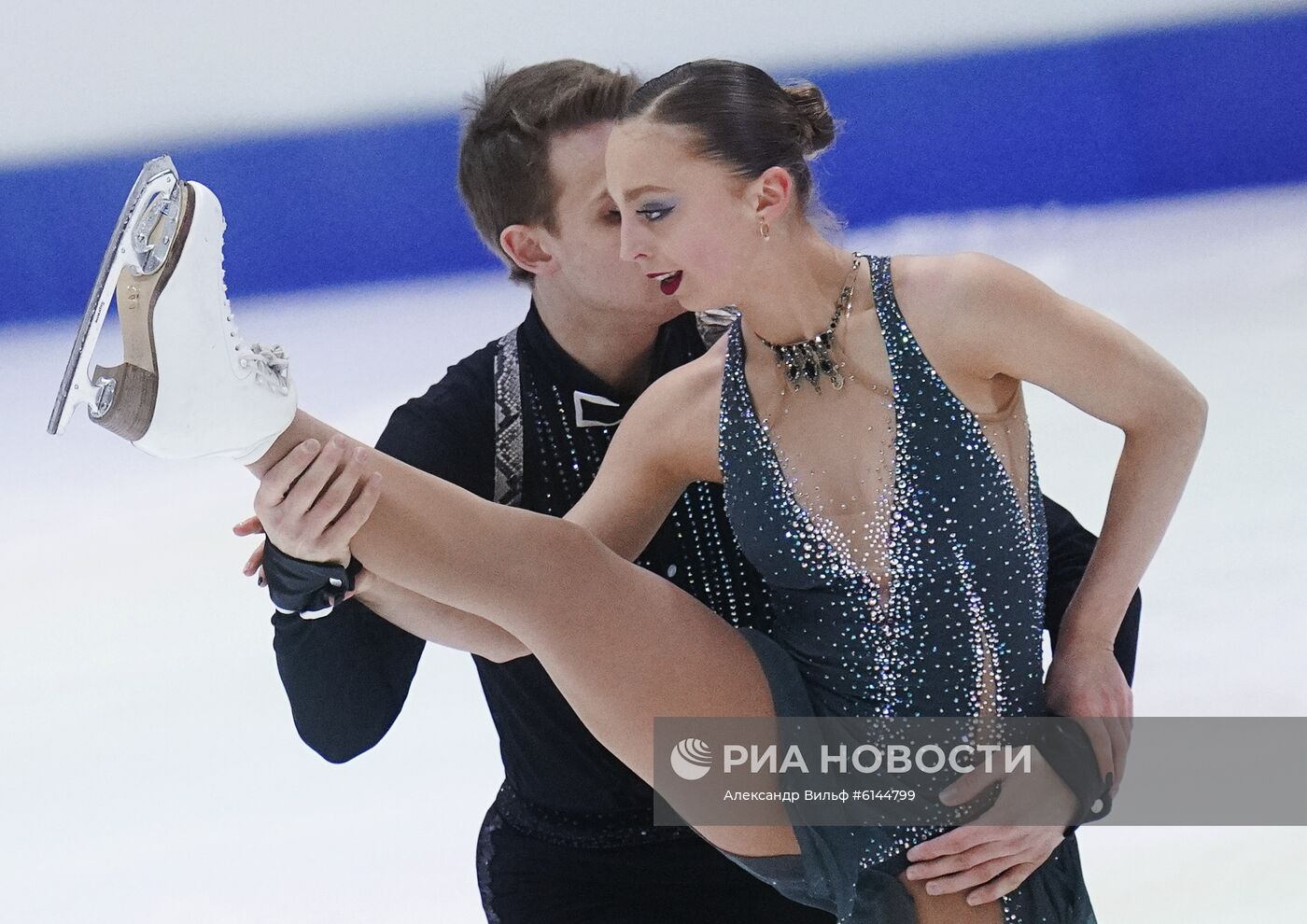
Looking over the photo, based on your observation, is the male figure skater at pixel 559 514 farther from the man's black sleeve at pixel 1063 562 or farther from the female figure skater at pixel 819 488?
the female figure skater at pixel 819 488

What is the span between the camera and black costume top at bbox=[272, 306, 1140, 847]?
1779 millimetres

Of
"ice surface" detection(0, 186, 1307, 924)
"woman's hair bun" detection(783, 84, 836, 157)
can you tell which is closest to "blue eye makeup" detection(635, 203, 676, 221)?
"woman's hair bun" detection(783, 84, 836, 157)

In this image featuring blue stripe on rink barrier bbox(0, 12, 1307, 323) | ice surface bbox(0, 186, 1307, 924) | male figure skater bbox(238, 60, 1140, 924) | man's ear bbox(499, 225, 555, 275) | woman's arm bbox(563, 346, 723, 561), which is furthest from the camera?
blue stripe on rink barrier bbox(0, 12, 1307, 323)

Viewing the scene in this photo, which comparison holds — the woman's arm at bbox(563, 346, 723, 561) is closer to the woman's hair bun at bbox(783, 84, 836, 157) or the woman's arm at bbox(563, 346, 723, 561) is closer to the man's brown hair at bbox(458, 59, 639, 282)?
the woman's hair bun at bbox(783, 84, 836, 157)

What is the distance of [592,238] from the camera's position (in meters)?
1.84

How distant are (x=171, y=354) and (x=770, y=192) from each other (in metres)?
0.55

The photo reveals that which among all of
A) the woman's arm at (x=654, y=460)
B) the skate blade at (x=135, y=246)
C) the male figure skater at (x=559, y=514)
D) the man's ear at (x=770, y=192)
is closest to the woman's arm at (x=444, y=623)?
the male figure skater at (x=559, y=514)

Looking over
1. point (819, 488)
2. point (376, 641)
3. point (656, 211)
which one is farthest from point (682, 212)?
point (376, 641)

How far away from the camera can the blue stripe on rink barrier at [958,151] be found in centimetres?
524

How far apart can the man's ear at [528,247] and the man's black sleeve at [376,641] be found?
0.41 feet

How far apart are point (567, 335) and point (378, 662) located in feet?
1.37

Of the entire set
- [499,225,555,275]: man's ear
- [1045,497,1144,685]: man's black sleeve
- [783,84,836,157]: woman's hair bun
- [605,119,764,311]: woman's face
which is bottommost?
[1045,497,1144,685]: man's black sleeve

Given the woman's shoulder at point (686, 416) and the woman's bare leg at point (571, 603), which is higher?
the woman's shoulder at point (686, 416)

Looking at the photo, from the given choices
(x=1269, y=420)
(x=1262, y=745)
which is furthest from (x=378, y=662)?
(x=1269, y=420)
